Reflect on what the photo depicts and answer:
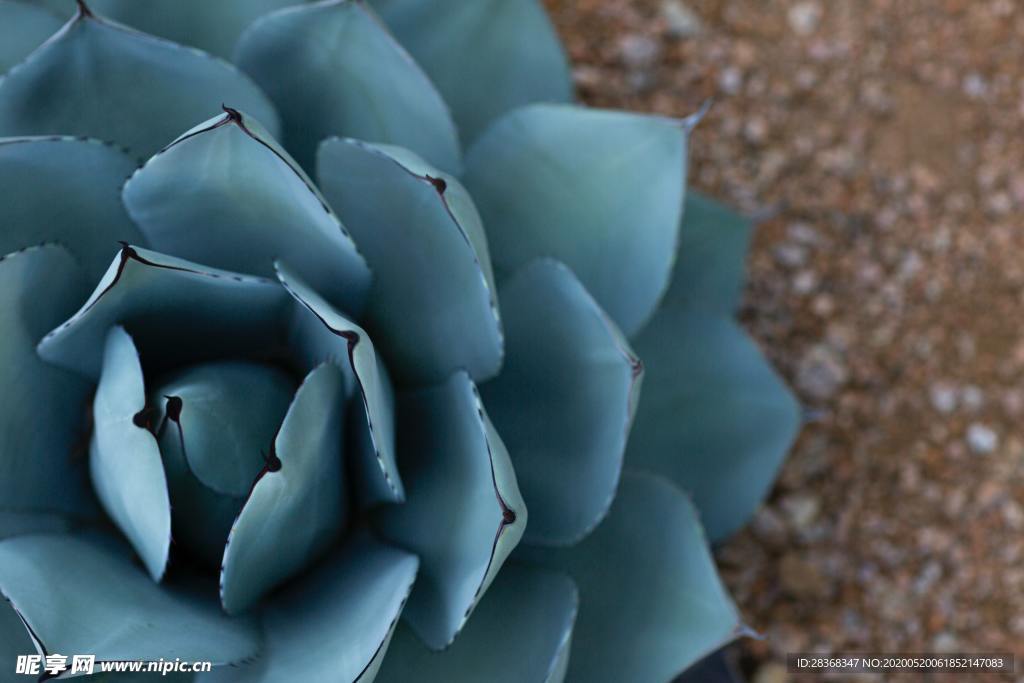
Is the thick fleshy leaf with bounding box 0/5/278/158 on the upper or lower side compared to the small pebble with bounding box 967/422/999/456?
upper

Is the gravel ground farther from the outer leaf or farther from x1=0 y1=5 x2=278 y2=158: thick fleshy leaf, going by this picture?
x1=0 y1=5 x2=278 y2=158: thick fleshy leaf

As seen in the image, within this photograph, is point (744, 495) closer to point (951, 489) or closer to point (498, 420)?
point (498, 420)

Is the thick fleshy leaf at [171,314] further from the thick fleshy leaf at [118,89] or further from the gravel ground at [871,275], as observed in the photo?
the gravel ground at [871,275]

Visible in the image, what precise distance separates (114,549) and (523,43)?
0.63 m

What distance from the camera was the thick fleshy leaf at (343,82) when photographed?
0.82 m

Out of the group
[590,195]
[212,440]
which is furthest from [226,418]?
[590,195]

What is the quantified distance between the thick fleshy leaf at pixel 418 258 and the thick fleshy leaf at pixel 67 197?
18 cm

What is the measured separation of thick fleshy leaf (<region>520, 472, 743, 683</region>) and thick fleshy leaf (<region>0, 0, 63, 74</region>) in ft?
2.05

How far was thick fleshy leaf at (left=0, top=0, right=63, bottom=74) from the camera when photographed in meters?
0.83

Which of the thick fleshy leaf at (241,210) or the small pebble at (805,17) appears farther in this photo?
the small pebble at (805,17)

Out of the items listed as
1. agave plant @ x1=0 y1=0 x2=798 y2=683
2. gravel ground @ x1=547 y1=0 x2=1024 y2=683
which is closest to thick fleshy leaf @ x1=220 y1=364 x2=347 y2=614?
agave plant @ x1=0 y1=0 x2=798 y2=683

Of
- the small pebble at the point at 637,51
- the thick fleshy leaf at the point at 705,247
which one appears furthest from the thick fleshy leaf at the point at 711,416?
the small pebble at the point at 637,51

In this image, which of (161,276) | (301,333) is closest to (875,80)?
(301,333)

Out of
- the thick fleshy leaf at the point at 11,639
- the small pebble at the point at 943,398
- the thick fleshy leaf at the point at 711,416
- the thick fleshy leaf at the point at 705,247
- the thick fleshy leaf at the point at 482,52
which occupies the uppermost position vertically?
the thick fleshy leaf at the point at 482,52
